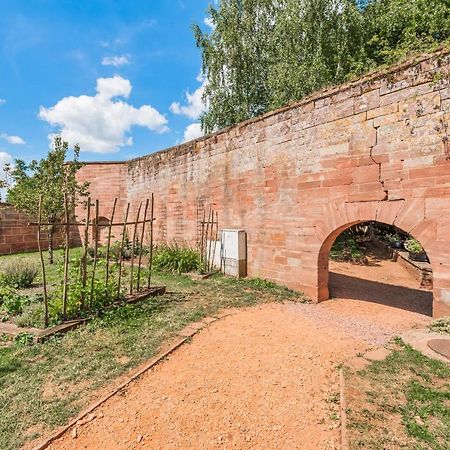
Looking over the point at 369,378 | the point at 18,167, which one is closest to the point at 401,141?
the point at 369,378

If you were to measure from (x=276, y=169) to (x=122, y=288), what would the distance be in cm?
435

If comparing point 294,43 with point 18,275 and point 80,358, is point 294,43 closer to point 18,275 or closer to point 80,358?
point 18,275

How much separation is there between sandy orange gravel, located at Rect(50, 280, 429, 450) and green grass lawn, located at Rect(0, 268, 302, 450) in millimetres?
325

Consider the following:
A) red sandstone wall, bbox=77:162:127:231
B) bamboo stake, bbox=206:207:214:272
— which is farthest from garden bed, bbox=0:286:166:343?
red sandstone wall, bbox=77:162:127:231

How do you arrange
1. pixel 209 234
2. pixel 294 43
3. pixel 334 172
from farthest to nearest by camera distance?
pixel 294 43
pixel 209 234
pixel 334 172

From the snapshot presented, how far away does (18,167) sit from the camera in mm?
10594

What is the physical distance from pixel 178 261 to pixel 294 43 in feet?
36.9

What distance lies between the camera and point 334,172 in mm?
5559

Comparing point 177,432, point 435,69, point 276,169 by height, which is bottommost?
point 177,432

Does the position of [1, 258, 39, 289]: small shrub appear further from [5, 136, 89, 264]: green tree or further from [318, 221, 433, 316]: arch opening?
[318, 221, 433, 316]: arch opening

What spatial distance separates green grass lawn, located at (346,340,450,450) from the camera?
→ 2.13 meters

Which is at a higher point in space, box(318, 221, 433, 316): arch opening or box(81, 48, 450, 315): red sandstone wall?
box(81, 48, 450, 315): red sandstone wall

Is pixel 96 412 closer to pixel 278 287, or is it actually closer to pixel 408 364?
pixel 408 364

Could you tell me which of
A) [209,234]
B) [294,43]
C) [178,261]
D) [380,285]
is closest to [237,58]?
[294,43]
